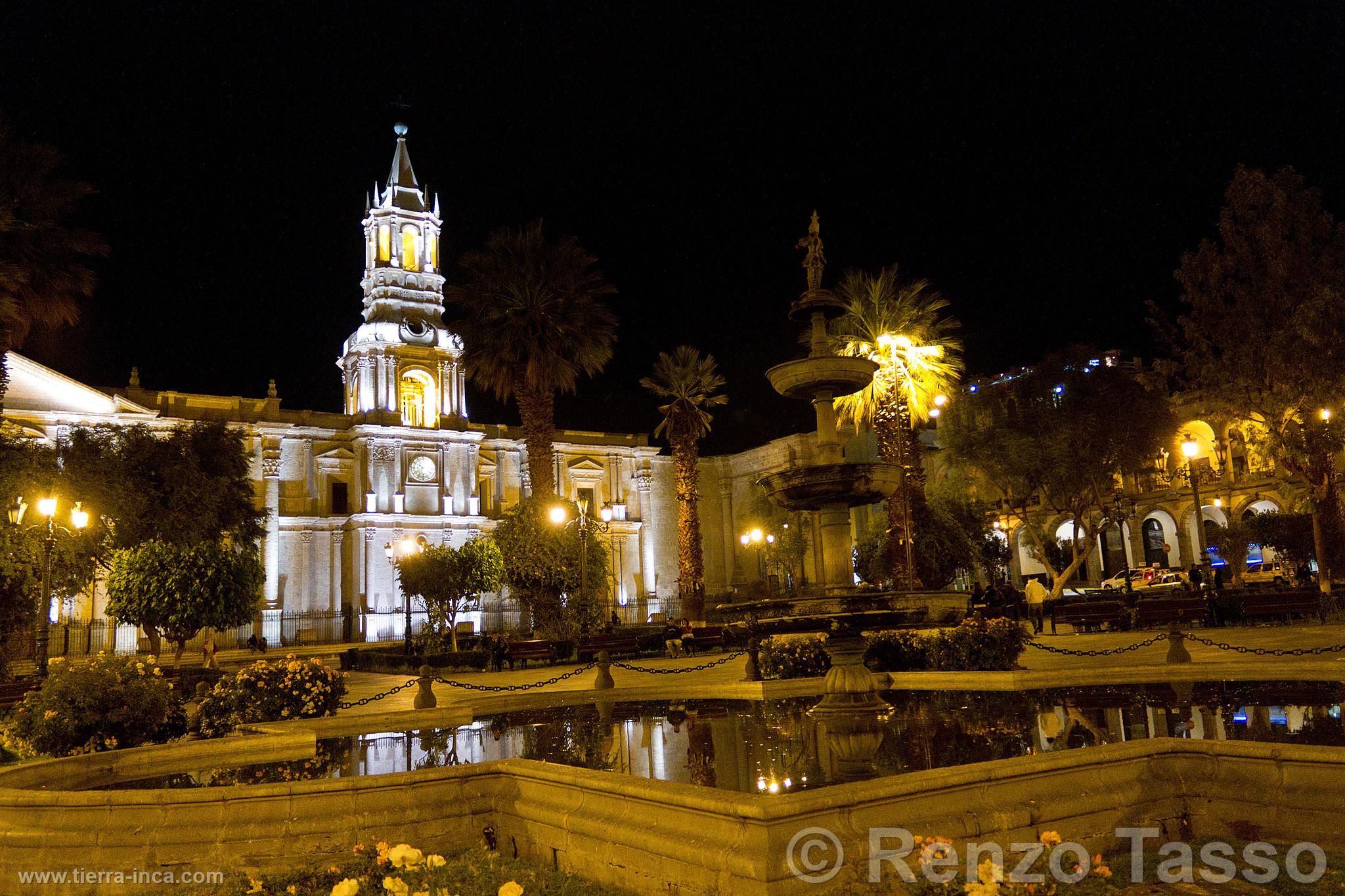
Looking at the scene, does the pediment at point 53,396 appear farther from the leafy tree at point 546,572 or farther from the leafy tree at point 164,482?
the leafy tree at point 546,572

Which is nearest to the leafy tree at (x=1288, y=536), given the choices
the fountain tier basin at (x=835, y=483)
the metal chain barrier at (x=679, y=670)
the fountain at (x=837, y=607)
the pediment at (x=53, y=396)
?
the metal chain barrier at (x=679, y=670)

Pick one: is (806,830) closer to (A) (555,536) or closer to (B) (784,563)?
(A) (555,536)

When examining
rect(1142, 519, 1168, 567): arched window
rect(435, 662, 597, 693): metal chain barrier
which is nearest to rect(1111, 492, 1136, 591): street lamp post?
rect(1142, 519, 1168, 567): arched window

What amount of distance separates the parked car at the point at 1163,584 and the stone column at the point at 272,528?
3621 centimetres

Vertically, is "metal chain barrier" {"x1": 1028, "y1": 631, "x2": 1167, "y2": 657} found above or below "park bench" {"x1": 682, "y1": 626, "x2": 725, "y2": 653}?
above

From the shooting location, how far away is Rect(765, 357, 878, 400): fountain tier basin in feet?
Result: 39.5

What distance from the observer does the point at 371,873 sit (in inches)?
208

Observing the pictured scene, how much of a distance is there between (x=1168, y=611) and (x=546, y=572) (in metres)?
15.2

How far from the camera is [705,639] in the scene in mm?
25391

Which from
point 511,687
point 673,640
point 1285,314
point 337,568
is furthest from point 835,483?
point 337,568

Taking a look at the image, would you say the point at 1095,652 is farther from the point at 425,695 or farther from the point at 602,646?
the point at 602,646

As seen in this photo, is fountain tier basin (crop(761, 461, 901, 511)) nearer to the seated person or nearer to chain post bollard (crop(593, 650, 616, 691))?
chain post bollard (crop(593, 650, 616, 691))

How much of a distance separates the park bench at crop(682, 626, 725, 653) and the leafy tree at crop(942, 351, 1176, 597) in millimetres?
12851

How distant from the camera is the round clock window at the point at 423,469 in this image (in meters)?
49.3
